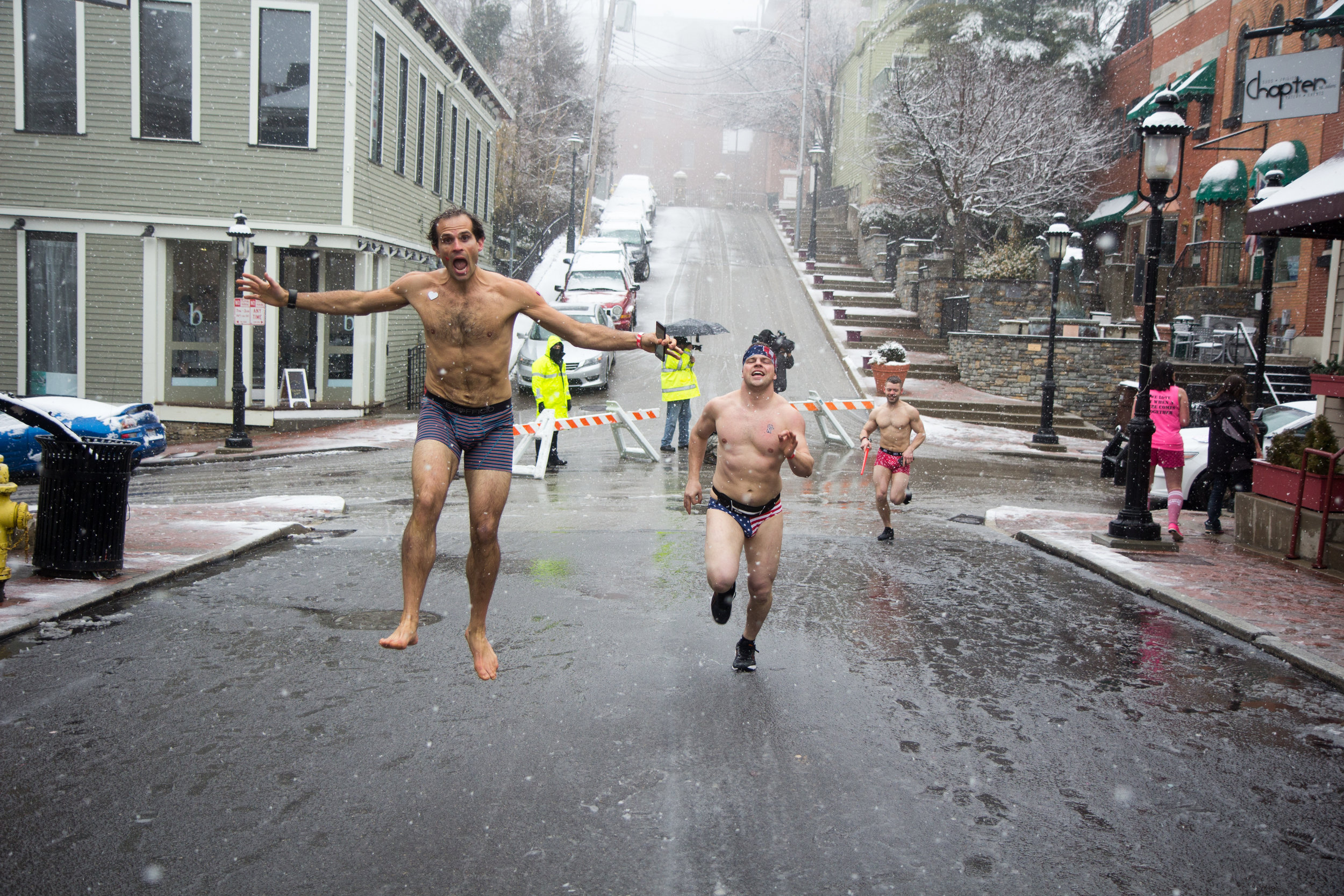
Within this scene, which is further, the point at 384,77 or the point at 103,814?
the point at 384,77

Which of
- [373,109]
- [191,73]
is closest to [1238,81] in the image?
[373,109]

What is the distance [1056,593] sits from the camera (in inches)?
353

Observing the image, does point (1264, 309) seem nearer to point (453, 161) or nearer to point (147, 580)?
point (147, 580)

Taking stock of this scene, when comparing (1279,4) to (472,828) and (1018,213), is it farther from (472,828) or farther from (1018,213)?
(472,828)

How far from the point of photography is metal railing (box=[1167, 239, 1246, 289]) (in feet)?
96.3

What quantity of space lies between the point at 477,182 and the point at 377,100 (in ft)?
38.1

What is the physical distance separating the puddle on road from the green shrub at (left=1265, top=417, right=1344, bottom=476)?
7957 mm

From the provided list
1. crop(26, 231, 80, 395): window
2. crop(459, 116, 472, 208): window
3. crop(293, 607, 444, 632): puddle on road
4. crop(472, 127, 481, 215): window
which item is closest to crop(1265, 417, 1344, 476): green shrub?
crop(293, 607, 444, 632): puddle on road

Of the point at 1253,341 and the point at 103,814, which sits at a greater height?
the point at 1253,341

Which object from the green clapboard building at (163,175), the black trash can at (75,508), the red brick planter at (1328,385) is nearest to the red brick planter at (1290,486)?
the red brick planter at (1328,385)

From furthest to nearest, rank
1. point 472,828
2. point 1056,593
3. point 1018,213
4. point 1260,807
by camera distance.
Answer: point 1018,213, point 1056,593, point 1260,807, point 472,828

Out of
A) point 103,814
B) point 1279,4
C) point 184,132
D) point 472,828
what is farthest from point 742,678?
point 1279,4

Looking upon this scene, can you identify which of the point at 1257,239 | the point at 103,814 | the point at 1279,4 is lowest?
the point at 103,814

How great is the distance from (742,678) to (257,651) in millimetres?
2867
